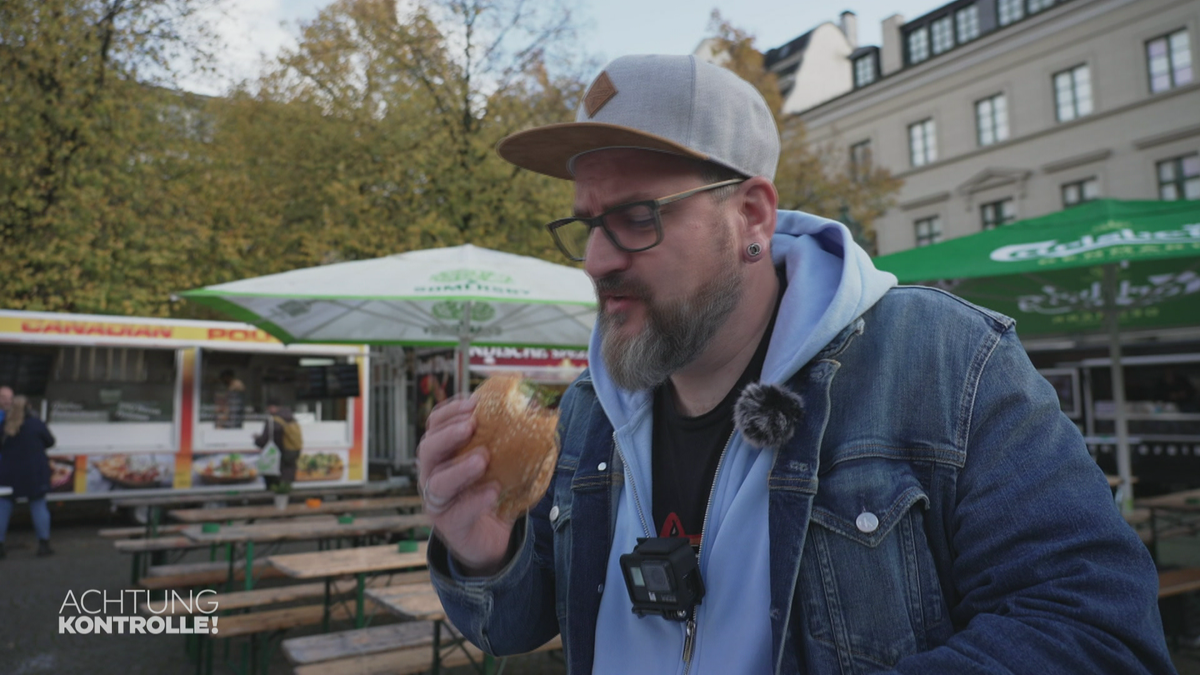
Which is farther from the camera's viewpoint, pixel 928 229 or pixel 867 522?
pixel 928 229

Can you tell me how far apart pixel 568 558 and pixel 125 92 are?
1757cm

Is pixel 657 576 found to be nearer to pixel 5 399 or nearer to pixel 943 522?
pixel 943 522

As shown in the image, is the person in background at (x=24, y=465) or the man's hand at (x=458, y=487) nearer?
the man's hand at (x=458, y=487)

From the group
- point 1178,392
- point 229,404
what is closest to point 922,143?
point 1178,392

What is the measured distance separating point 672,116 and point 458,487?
831mm

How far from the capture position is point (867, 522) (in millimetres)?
1333

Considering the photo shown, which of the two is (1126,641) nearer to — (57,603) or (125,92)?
(57,603)

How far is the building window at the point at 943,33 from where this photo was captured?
103ft

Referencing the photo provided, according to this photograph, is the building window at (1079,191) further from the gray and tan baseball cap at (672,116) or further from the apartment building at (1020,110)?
the gray and tan baseball cap at (672,116)

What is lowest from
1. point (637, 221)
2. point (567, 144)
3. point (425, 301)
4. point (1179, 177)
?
point (637, 221)

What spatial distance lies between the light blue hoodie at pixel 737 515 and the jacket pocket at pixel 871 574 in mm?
116

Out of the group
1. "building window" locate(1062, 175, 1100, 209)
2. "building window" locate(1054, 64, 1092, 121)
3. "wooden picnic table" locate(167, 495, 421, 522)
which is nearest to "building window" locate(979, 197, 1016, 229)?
"building window" locate(1062, 175, 1100, 209)

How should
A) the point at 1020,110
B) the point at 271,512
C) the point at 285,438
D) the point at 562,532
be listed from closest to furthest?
the point at 562,532
the point at 271,512
the point at 285,438
the point at 1020,110

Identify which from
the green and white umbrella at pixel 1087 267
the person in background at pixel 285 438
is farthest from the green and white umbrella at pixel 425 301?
the person in background at pixel 285 438
